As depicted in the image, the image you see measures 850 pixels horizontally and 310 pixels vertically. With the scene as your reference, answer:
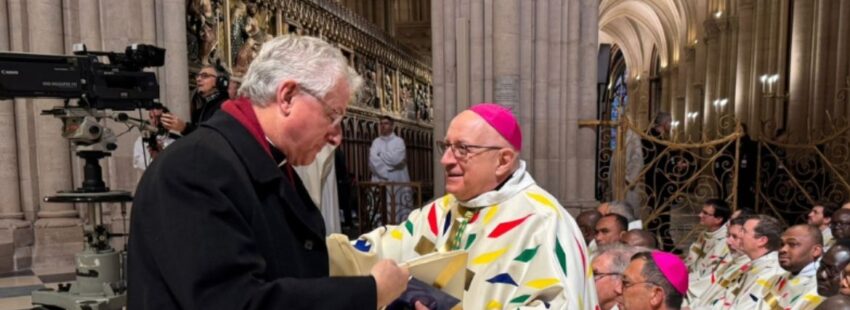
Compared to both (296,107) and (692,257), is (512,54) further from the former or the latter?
(296,107)

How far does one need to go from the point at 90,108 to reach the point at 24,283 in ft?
10.1

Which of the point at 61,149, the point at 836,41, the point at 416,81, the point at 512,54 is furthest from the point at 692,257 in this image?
the point at 416,81

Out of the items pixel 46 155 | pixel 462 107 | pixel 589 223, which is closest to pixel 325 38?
pixel 462 107

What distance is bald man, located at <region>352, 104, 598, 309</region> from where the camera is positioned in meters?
1.93

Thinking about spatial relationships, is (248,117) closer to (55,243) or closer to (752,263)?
(752,263)

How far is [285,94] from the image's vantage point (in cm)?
133

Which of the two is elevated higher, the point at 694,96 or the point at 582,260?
the point at 694,96

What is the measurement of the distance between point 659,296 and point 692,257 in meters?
4.58

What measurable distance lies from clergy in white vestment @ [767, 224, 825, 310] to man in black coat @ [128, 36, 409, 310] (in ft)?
12.4

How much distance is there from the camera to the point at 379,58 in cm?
1405

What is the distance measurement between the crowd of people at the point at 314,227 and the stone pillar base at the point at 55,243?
559cm

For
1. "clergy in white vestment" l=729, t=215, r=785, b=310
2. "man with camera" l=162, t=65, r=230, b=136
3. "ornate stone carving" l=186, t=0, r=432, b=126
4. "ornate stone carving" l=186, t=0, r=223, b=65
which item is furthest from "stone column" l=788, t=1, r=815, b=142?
"man with camera" l=162, t=65, r=230, b=136

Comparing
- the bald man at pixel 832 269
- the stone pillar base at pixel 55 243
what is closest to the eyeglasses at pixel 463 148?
the bald man at pixel 832 269

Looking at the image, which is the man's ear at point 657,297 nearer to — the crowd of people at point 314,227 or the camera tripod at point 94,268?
the crowd of people at point 314,227
